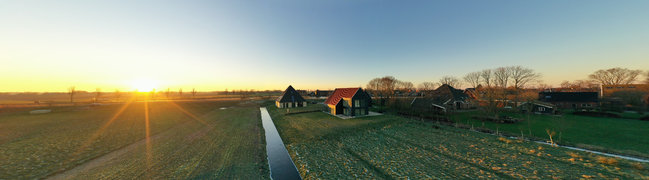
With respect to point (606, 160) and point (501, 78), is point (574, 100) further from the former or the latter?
point (606, 160)

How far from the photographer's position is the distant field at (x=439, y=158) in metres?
12.0

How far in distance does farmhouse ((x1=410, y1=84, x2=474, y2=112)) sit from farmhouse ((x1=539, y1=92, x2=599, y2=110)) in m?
20.3

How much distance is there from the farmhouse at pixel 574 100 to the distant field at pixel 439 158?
42978mm

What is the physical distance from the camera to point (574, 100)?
133 feet

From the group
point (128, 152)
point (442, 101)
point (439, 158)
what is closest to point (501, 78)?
point (442, 101)

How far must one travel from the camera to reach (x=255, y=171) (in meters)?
13.1

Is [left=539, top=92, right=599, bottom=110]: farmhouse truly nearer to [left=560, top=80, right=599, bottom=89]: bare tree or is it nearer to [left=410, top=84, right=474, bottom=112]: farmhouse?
[left=410, top=84, right=474, bottom=112]: farmhouse

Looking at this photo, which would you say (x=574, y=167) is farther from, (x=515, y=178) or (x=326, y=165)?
(x=326, y=165)

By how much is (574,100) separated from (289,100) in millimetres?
70483

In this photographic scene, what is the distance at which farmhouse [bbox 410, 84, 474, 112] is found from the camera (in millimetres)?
37656

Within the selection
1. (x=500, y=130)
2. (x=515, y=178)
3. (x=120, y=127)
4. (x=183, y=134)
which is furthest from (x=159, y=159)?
(x=500, y=130)

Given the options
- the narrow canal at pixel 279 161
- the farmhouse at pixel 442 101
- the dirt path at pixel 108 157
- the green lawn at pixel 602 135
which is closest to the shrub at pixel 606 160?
the green lawn at pixel 602 135

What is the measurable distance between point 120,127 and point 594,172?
50150 mm

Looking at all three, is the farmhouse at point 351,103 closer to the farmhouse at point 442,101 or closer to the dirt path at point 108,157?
the farmhouse at point 442,101
